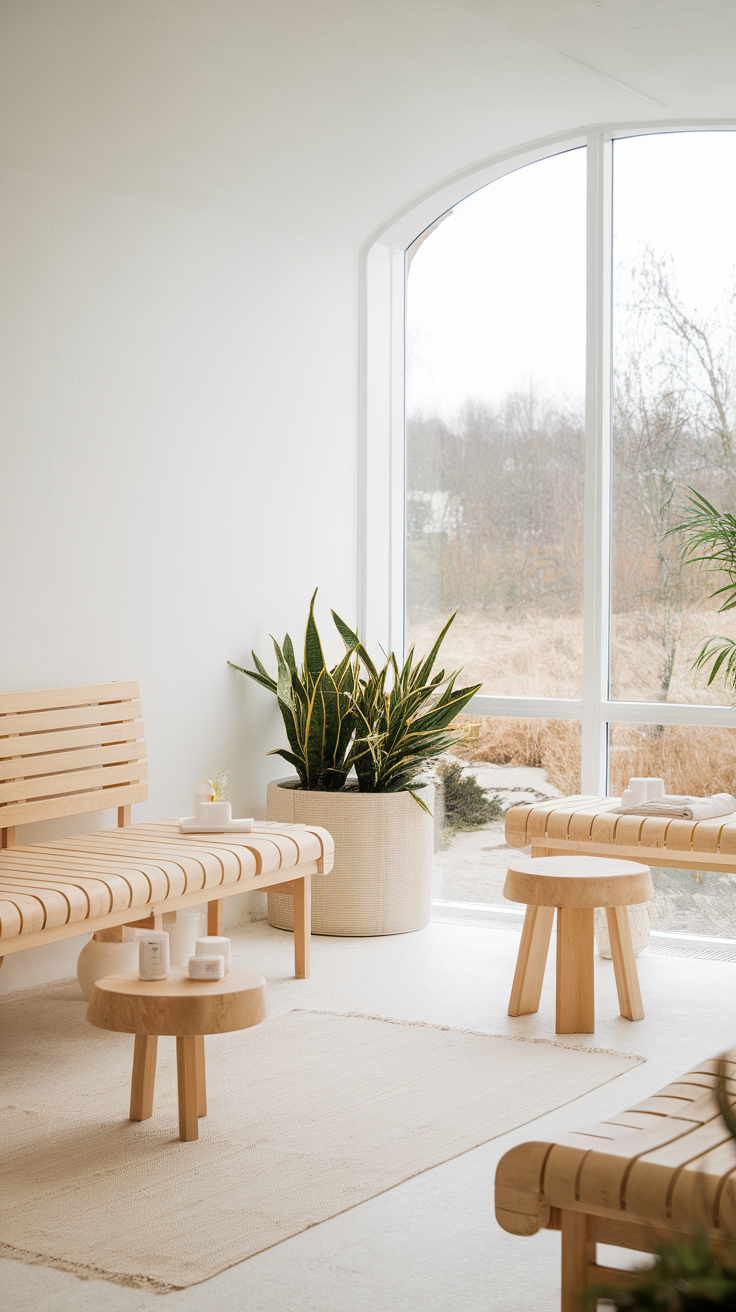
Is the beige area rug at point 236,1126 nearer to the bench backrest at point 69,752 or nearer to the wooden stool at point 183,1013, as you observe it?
the wooden stool at point 183,1013

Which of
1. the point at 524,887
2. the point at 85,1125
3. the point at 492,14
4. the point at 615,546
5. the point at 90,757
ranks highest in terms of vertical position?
the point at 492,14

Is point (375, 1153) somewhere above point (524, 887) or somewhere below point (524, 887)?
below

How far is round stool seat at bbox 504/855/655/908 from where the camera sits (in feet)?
11.4

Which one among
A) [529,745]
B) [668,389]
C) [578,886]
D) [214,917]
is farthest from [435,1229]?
[668,389]

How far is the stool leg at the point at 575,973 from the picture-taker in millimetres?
3533

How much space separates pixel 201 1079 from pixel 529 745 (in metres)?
2.68

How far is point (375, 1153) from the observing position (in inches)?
105

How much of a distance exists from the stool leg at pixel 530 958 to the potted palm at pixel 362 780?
3.54ft

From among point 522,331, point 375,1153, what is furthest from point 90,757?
point 522,331

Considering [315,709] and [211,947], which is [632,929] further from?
[211,947]

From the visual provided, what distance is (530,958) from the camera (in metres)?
3.72

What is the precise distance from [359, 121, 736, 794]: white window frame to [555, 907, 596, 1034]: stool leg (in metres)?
1.47

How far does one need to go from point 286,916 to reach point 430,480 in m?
1.98

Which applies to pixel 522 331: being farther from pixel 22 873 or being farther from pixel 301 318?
pixel 22 873
